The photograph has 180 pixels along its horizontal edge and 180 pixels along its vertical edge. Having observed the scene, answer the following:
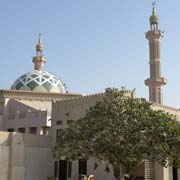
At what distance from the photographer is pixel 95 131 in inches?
849

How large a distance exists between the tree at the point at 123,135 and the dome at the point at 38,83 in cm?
1659

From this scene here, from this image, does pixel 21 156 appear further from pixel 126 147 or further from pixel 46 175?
pixel 126 147

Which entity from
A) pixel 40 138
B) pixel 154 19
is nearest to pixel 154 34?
pixel 154 19

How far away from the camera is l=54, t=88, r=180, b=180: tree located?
20.5m

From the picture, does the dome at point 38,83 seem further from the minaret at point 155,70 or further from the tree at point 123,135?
the tree at point 123,135

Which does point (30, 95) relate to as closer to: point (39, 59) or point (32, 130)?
point (32, 130)

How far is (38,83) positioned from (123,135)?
19.7 m

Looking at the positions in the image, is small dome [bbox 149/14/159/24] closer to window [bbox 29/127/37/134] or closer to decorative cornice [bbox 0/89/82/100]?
decorative cornice [bbox 0/89/82/100]

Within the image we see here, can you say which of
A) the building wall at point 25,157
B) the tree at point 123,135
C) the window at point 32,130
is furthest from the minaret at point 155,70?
the tree at point 123,135

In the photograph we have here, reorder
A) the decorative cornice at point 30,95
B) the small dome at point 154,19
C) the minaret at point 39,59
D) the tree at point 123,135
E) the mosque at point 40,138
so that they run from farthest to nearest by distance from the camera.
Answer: the minaret at point 39,59, the small dome at point 154,19, the decorative cornice at point 30,95, the mosque at point 40,138, the tree at point 123,135

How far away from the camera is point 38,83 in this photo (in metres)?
38.9

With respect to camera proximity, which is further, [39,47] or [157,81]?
[39,47]

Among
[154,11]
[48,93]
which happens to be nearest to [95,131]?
[48,93]

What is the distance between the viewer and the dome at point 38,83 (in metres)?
38.6
